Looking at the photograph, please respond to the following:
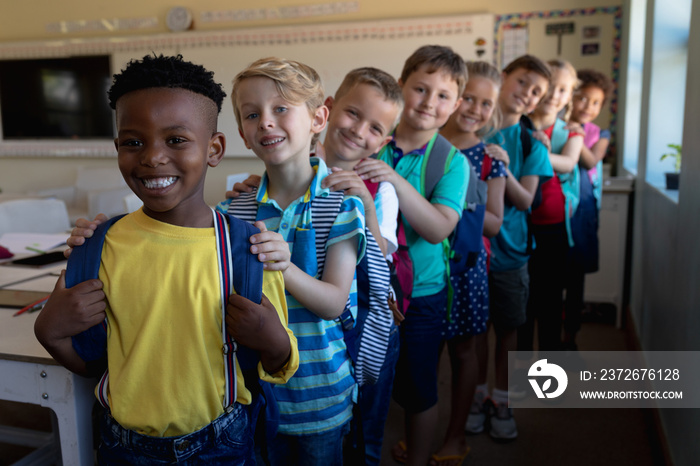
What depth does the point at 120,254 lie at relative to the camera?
819 mm

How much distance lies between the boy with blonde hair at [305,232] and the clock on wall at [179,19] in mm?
4666

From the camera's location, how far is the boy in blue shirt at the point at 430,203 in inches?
59.5

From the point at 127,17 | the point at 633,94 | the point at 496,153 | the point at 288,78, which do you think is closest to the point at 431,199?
the point at 496,153

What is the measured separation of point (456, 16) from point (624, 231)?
2.30m

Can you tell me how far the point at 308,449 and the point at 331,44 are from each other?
4390 mm

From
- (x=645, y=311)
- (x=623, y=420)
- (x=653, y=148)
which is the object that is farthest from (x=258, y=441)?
(x=653, y=148)

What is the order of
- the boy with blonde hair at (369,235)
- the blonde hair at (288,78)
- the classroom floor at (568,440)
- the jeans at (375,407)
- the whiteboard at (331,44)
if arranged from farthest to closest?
the whiteboard at (331,44) → the classroom floor at (568,440) → the jeans at (375,407) → the boy with blonde hair at (369,235) → the blonde hair at (288,78)

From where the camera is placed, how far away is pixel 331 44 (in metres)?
4.94

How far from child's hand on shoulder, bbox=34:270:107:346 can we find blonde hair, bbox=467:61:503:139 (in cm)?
146

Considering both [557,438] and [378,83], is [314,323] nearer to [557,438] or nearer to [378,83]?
[378,83]

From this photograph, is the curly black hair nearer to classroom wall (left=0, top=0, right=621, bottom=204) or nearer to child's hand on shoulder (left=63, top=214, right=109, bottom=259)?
child's hand on shoulder (left=63, top=214, right=109, bottom=259)

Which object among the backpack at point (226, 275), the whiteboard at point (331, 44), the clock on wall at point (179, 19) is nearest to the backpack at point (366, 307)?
the backpack at point (226, 275)

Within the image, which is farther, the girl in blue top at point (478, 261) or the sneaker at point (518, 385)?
the sneaker at point (518, 385)
